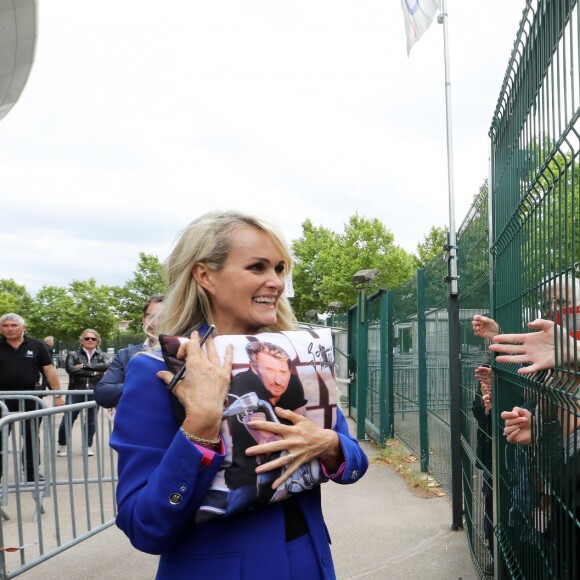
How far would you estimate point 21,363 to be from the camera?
23.6 feet

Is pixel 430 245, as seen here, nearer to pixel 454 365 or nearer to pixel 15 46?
pixel 15 46

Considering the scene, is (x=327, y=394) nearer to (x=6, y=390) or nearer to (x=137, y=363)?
(x=137, y=363)

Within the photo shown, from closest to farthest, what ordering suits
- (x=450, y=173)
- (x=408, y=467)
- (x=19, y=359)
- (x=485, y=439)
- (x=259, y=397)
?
(x=259, y=397), (x=485, y=439), (x=450, y=173), (x=408, y=467), (x=19, y=359)

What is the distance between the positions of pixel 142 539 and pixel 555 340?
3.76ft

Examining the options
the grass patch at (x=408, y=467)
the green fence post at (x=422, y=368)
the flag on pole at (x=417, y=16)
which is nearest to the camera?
the grass patch at (x=408, y=467)

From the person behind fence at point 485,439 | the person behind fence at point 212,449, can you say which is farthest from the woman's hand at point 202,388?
the person behind fence at point 485,439

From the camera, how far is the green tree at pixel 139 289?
48531 mm

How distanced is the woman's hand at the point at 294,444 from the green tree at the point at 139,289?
47052mm

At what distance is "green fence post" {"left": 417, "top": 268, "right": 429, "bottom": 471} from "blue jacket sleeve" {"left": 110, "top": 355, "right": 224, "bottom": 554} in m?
5.27

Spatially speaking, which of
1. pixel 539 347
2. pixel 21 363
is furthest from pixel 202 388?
pixel 21 363

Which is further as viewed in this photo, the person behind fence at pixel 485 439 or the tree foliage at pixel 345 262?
the tree foliage at pixel 345 262

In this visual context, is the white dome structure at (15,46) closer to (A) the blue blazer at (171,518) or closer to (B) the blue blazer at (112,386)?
(B) the blue blazer at (112,386)

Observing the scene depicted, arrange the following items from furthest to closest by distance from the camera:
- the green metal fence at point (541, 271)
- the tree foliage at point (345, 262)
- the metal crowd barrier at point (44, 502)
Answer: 1. the tree foliage at point (345, 262)
2. the metal crowd barrier at point (44, 502)
3. the green metal fence at point (541, 271)

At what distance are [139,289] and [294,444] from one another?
162ft
